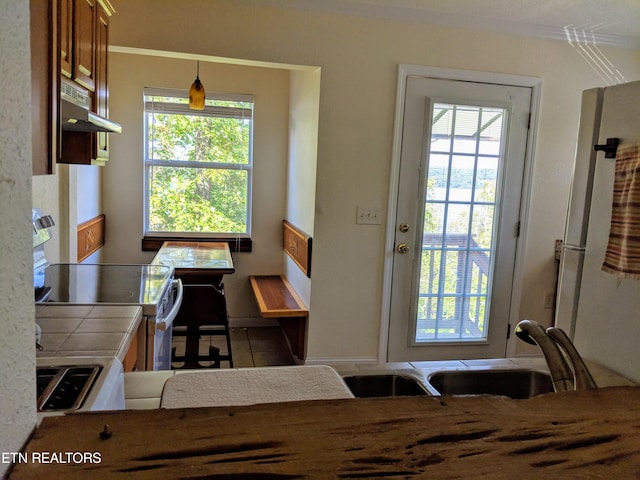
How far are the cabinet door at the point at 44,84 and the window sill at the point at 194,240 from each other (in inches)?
102

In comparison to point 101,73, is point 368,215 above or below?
below

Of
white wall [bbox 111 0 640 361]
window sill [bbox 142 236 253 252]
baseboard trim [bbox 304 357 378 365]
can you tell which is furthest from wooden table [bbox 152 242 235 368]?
white wall [bbox 111 0 640 361]

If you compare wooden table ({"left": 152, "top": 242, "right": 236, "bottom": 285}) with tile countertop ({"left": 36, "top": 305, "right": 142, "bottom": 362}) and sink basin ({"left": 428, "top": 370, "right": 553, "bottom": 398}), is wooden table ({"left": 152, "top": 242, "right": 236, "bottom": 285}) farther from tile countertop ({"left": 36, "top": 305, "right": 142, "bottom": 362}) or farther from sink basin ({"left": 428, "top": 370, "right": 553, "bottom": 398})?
sink basin ({"left": 428, "top": 370, "right": 553, "bottom": 398})

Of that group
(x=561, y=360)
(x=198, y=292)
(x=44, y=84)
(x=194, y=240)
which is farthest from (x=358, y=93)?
(x=561, y=360)

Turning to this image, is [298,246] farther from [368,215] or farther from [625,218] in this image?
[625,218]

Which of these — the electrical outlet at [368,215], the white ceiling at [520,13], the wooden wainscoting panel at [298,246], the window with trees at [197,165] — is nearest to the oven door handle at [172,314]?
the wooden wainscoting panel at [298,246]

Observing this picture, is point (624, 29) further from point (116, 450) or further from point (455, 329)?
point (116, 450)

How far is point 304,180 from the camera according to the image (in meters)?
3.51

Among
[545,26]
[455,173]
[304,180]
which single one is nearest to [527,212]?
[455,173]

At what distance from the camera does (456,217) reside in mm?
3246

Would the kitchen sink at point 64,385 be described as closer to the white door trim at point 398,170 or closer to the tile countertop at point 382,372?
the tile countertop at point 382,372

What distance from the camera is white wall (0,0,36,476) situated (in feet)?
1.68

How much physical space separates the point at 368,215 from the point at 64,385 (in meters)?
2.39

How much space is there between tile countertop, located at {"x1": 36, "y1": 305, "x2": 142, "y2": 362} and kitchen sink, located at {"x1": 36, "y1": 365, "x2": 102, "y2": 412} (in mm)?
389
